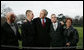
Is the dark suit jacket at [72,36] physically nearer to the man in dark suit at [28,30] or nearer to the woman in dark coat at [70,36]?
the woman in dark coat at [70,36]

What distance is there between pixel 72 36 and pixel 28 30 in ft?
3.33

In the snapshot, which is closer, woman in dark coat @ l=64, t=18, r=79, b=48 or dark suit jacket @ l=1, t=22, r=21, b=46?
dark suit jacket @ l=1, t=22, r=21, b=46

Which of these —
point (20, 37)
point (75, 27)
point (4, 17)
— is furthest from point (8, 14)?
point (75, 27)

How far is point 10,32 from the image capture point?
4449 millimetres

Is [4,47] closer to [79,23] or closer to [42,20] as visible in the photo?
[42,20]

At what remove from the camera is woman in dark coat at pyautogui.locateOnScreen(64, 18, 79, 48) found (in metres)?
4.66

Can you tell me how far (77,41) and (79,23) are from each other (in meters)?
0.42

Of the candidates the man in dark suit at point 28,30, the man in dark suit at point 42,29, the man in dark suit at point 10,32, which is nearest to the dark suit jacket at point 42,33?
the man in dark suit at point 42,29

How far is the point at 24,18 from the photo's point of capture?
14.9 feet

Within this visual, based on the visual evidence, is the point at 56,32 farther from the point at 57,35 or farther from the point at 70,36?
the point at 70,36

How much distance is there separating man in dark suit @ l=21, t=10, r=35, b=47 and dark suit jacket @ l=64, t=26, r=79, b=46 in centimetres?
78

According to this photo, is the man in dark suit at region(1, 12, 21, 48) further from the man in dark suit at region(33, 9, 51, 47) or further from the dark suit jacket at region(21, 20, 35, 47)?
the man in dark suit at region(33, 9, 51, 47)

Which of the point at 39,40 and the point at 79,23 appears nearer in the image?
the point at 39,40

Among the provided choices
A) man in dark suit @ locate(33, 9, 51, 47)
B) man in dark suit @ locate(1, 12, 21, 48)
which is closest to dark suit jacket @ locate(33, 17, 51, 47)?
man in dark suit @ locate(33, 9, 51, 47)
